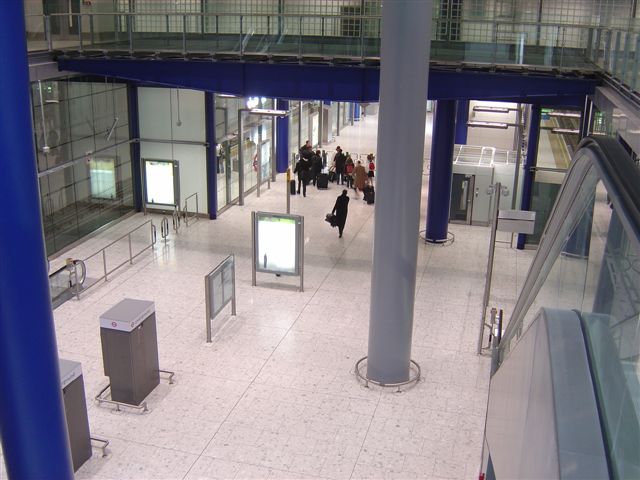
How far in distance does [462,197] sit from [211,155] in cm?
640

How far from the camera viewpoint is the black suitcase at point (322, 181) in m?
22.3

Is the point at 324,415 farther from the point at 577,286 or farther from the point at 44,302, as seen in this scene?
the point at 577,286

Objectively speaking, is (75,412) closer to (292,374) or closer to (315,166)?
(292,374)

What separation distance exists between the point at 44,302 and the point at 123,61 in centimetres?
945

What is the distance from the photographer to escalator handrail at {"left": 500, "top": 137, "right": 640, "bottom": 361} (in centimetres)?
227

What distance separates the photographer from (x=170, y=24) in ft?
48.4

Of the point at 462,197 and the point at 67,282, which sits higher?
the point at 462,197

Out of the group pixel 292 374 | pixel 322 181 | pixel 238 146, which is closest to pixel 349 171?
pixel 322 181

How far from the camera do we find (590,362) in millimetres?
→ 2627

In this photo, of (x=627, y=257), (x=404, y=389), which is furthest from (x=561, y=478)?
(x=404, y=389)

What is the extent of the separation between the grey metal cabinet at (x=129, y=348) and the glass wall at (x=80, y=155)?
21.6 feet

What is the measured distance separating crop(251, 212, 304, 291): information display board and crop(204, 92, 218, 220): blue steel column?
16.0 feet

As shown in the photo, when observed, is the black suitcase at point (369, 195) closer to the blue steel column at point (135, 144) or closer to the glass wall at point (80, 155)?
the blue steel column at point (135, 144)

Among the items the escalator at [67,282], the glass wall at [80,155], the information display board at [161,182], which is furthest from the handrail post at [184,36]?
the information display board at [161,182]
